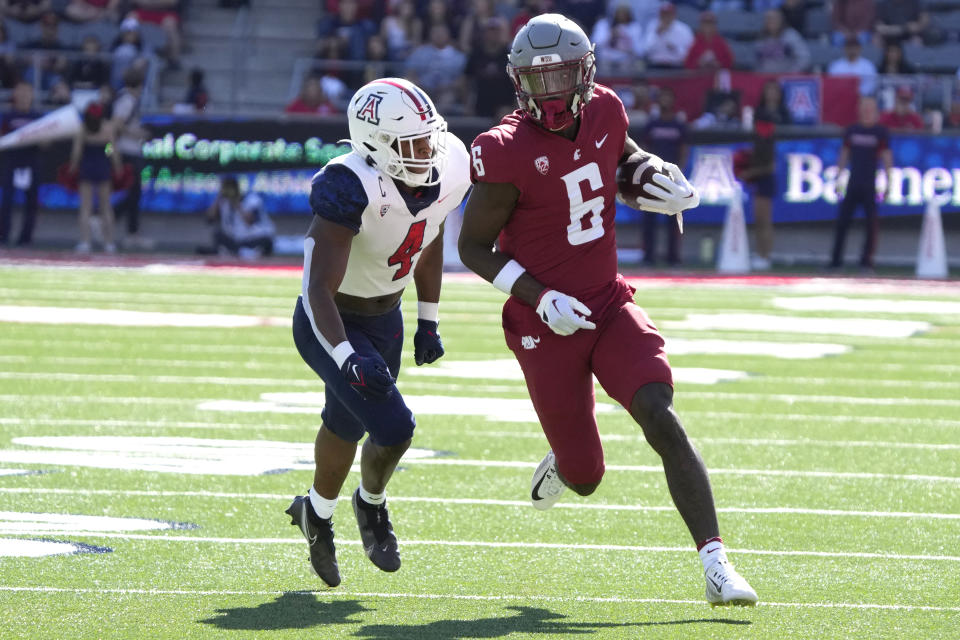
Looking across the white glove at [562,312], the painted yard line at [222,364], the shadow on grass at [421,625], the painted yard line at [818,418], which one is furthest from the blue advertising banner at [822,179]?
the shadow on grass at [421,625]

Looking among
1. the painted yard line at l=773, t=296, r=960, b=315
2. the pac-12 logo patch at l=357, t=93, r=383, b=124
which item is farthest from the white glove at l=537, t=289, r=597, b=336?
the painted yard line at l=773, t=296, r=960, b=315

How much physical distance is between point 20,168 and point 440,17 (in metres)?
5.35

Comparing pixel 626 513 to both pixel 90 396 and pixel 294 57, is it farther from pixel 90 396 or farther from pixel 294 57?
pixel 294 57

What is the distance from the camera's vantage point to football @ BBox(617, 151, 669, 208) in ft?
17.8

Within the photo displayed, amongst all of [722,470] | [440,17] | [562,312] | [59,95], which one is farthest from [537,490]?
[59,95]

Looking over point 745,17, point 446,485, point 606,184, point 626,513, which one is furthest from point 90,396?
point 745,17

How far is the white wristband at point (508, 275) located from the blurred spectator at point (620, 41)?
13984 mm

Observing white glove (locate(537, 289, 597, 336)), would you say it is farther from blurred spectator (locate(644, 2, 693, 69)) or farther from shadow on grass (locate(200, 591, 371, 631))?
blurred spectator (locate(644, 2, 693, 69))

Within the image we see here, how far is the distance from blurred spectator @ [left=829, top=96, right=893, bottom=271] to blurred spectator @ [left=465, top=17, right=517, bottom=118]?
373 cm

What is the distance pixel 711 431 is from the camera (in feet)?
27.0

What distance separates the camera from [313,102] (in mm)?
18875

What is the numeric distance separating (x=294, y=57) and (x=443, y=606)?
17.8m

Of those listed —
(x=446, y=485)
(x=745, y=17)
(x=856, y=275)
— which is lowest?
(x=856, y=275)

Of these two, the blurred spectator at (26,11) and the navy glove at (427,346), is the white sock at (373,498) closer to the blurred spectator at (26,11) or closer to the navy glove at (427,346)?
the navy glove at (427,346)
